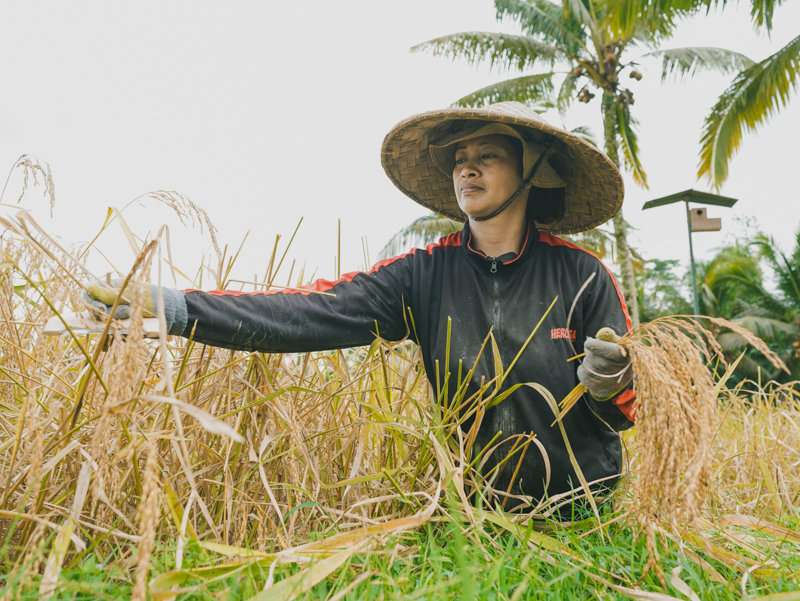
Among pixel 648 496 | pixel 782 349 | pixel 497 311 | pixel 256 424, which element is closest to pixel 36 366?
pixel 256 424

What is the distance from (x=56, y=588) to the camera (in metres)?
0.73

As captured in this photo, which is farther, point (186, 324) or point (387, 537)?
point (186, 324)

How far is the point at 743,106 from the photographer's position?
9242 mm

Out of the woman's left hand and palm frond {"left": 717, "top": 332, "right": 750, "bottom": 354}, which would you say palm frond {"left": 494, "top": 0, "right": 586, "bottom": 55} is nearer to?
→ palm frond {"left": 717, "top": 332, "right": 750, "bottom": 354}

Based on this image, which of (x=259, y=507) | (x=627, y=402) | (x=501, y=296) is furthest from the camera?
(x=501, y=296)

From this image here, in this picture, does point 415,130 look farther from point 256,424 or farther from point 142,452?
point 142,452

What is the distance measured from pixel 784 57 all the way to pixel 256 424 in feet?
32.6

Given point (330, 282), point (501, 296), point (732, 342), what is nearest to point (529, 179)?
point (501, 296)

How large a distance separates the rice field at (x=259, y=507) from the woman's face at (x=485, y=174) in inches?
23.7

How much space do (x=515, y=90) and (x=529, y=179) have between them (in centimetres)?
1099

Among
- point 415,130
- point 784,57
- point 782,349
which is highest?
point 784,57

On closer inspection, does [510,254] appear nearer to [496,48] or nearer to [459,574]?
[459,574]

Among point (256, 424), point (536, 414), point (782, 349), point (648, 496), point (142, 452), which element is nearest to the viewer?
point (648, 496)

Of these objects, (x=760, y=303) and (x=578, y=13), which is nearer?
(x=578, y=13)
